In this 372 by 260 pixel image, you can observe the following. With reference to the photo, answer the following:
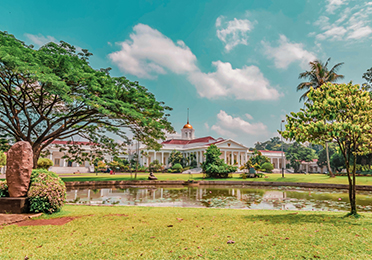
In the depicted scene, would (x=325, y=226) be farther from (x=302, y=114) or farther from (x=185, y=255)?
(x=185, y=255)

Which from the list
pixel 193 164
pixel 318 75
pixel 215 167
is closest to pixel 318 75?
pixel 318 75

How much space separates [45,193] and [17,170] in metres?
1.00

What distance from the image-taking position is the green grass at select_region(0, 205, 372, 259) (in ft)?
→ 12.6

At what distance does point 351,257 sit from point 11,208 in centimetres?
786

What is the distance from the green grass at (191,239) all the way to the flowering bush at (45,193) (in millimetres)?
1267

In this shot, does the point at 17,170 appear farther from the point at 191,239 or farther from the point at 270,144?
the point at 270,144

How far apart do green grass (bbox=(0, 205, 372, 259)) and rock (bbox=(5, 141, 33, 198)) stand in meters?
1.70

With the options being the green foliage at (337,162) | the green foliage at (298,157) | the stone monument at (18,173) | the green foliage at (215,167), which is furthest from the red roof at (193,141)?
the stone monument at (18,173)

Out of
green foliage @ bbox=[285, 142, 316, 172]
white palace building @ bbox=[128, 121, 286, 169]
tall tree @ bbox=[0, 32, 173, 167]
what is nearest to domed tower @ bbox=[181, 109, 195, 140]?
white palace building @ bbox=[128, 121, 286, 169]

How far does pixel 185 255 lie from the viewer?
3.78 m

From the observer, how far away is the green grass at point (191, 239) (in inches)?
151

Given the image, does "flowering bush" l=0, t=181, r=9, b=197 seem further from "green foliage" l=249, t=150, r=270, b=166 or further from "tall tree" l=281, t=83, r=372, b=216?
"green foliage" l=249, t=150, r=270, b=166

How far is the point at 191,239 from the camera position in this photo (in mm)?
4582

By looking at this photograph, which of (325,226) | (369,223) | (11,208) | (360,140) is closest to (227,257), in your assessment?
(325,226)
